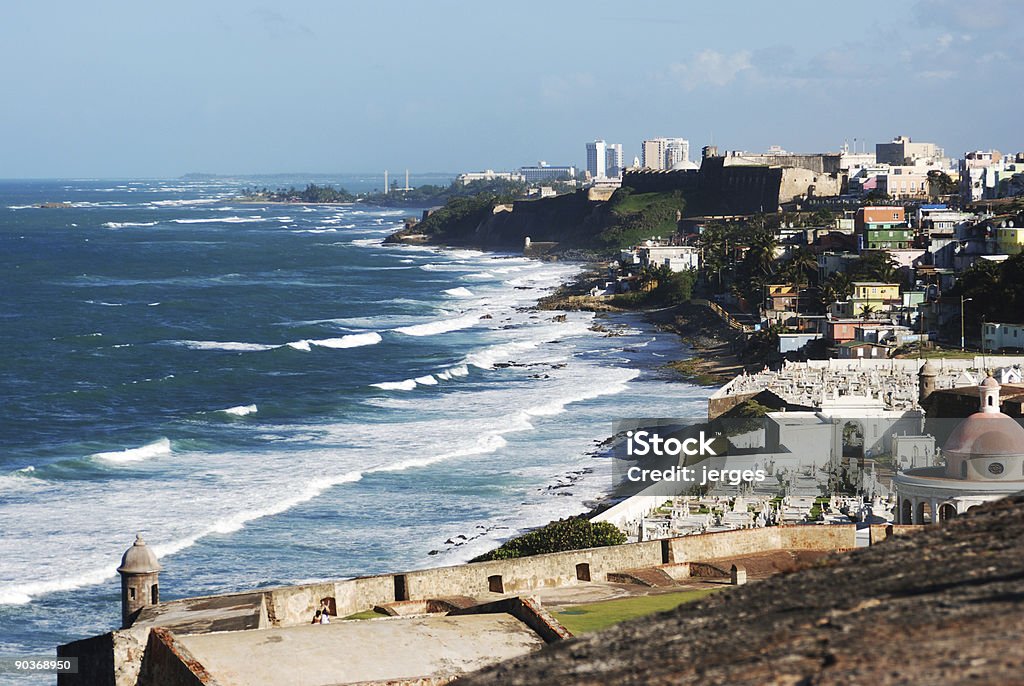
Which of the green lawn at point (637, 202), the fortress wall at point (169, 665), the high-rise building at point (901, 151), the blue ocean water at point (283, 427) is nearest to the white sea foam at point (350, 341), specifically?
the blue ocean water at point (283, 427)

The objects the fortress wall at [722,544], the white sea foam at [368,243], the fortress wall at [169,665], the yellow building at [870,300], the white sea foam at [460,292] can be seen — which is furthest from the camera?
the white sea foam at [368,243]

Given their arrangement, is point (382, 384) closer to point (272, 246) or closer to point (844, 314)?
point (844, 314)

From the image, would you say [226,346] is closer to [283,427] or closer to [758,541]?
[283,427]

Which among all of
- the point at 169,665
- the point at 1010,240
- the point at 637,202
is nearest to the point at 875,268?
the point at 1010,240

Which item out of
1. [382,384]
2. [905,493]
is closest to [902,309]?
[382,384]

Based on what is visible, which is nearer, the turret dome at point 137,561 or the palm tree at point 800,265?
the turret dome at point 137,561

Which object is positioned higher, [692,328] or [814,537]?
[814,537]

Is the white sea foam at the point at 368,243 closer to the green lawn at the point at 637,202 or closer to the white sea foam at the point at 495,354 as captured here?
the green lawn at the point at 637,202
